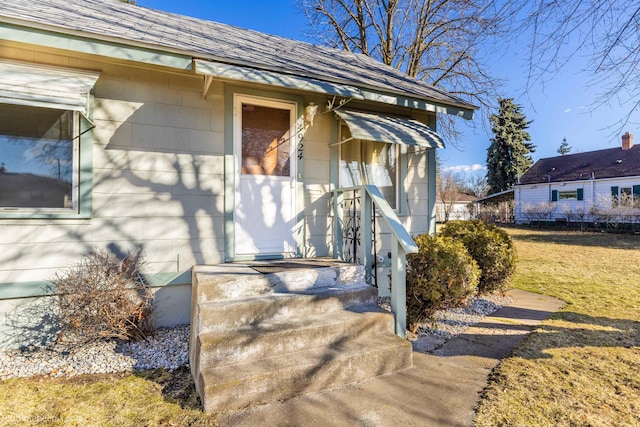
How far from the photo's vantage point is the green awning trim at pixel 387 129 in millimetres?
4738

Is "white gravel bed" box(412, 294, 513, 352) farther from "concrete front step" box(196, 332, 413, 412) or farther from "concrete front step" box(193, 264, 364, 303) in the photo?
"concrete front step" box(193, 264, 364, 303)

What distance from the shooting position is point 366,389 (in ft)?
9.31

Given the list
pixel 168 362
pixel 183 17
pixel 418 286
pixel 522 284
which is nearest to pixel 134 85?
A: pixel 183 17

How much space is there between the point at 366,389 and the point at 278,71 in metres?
3.74

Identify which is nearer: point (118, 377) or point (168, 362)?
point (118, 377)

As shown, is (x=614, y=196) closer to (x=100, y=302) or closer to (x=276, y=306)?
(x=276, y=306)

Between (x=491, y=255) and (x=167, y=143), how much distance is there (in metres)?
5.11

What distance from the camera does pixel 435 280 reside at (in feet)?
12.7

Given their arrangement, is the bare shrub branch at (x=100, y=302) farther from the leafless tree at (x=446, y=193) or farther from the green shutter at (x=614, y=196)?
the green shutter at (x=614, y=196)

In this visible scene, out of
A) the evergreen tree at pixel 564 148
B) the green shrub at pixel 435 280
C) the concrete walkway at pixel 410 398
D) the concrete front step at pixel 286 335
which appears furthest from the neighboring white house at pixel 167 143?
the evergreen tree at pixel 564 148

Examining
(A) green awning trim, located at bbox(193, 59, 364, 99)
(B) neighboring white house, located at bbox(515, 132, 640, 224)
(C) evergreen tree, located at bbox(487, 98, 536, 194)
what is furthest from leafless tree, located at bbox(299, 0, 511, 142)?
(C) evergreen tree, located at bbox(487, 98, 536, 194)

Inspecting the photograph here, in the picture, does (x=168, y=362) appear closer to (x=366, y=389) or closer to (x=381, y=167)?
(x=366, y=389)

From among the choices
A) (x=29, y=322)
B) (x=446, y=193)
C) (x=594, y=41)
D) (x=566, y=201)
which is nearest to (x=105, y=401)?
(x=29, y=322)

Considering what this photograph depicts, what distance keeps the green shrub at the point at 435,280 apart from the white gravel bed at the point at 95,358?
2.61 metres
